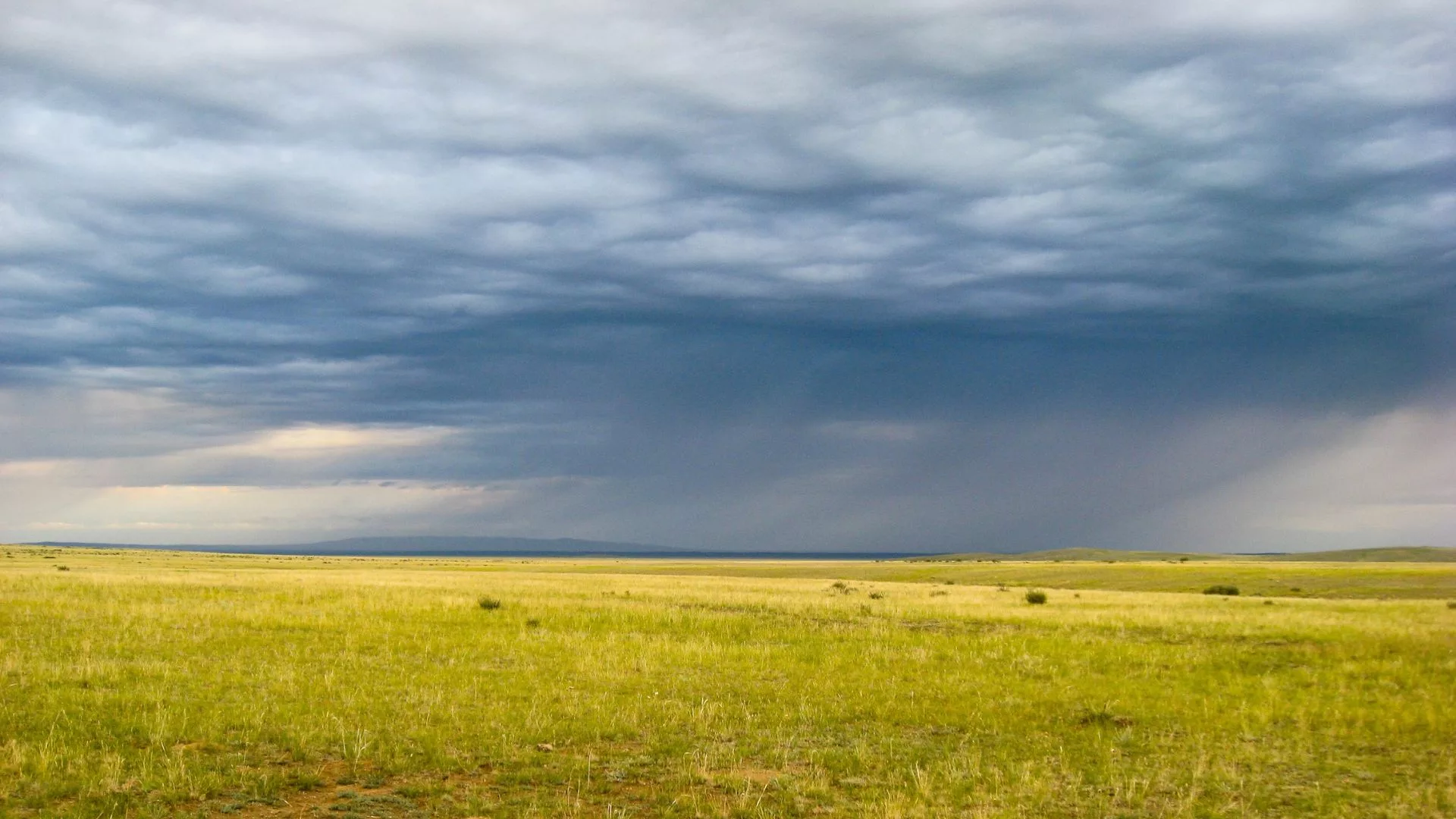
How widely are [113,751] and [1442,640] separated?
32831 millimetres

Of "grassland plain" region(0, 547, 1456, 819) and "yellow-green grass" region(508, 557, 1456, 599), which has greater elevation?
"grassland plain" region(0, 547, 1456, 819)

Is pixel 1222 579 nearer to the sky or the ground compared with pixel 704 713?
nearer to the ground

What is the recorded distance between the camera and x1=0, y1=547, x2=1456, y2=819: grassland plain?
12.8 meters

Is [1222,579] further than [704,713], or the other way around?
[1222,579]

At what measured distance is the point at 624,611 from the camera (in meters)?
36.8

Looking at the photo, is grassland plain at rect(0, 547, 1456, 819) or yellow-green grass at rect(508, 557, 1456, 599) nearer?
grassland plain at rect(0, 547, 1456, 819)

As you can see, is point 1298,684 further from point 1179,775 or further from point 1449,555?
point 1449,555

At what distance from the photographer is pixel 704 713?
59.9ft

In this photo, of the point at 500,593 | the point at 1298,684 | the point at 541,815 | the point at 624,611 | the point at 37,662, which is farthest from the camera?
the point at 500,593

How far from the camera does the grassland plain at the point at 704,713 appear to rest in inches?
504

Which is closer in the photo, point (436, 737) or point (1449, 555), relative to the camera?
point (436, 737)

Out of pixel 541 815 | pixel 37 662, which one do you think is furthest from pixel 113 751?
pixel 37 662

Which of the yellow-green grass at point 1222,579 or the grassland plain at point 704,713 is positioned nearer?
the grassland plain at point 704,713

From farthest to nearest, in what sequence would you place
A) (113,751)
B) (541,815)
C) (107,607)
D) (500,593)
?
(500,593) < (107,607) < (113,751) < (541,815)
